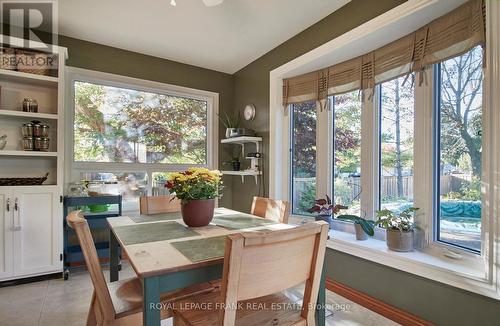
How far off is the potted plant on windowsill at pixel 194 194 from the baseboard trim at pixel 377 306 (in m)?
1.40

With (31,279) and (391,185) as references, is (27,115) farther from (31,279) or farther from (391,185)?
(391,185)

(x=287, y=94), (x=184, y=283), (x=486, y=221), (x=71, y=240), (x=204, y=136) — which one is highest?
(x=287, y=94)

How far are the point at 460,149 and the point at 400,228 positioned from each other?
2.17ft

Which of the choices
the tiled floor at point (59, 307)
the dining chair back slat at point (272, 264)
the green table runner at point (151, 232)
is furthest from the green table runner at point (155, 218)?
the dining chair back slat at point (272, 264)

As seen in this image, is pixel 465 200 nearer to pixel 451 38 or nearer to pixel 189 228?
pixel 451 38

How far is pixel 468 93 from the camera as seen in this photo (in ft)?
5.56

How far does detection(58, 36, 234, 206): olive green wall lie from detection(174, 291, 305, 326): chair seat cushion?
2.57 m

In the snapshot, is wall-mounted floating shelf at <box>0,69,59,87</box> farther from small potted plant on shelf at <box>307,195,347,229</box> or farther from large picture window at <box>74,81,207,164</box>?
small potted plant on shelf at <box>307,195,347,229</box>

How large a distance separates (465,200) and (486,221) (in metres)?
0.30

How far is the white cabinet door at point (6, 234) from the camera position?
2.33 meters

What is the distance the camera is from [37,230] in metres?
2.46

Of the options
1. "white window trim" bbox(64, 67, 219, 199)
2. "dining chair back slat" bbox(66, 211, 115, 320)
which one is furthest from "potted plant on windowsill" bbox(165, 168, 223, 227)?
"white window trim" bbox(64, 67, 219, 199)

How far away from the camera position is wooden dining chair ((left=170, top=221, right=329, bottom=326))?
0.86 meters

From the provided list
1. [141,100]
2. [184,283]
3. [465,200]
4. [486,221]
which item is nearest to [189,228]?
[184,283]
